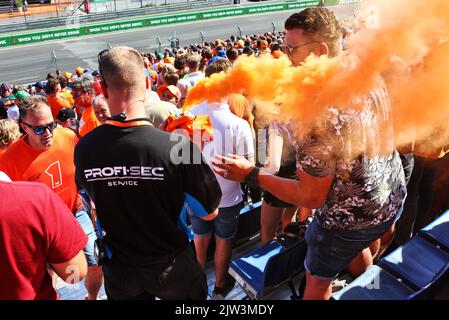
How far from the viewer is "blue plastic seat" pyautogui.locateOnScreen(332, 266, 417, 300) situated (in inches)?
100

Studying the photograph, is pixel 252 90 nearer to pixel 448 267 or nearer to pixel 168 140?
pixel 168 140

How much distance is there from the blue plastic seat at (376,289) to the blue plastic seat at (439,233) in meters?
0.55

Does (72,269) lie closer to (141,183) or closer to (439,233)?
(141,183)

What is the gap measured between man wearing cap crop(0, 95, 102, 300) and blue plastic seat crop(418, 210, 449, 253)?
2.90 meters

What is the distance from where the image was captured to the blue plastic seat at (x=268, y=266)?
3.07 meters

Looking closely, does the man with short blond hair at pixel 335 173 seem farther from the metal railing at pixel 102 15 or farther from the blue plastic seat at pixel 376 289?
the metal railing at pixel 102 15

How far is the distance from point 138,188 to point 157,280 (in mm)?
671

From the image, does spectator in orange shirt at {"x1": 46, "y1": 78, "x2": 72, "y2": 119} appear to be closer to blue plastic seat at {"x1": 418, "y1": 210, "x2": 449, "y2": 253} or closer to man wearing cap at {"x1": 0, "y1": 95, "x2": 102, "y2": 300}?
man wearing cap at {"x1": 0, "y1": 95, "x2": 102, "y2": 300}

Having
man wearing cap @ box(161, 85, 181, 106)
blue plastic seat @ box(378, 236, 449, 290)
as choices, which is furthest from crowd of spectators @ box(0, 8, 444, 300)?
man wearing cap @ box(161, 85, 181, 106)

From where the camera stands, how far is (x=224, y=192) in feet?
11.0

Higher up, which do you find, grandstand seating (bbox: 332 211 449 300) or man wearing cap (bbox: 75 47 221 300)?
man wearing cap (bbox: 75 47 221 300)

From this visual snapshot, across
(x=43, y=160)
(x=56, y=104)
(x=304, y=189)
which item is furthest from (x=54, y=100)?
(x=304, y=189)

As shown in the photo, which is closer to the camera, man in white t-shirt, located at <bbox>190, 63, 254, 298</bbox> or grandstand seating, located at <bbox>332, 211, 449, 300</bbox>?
grandstand seating, located at <bbox>332, 211, 449, 300</bbox>

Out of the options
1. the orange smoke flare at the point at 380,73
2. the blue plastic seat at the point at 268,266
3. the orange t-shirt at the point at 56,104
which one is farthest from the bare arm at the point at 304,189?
the orange t-shirt at the point at 56,104
